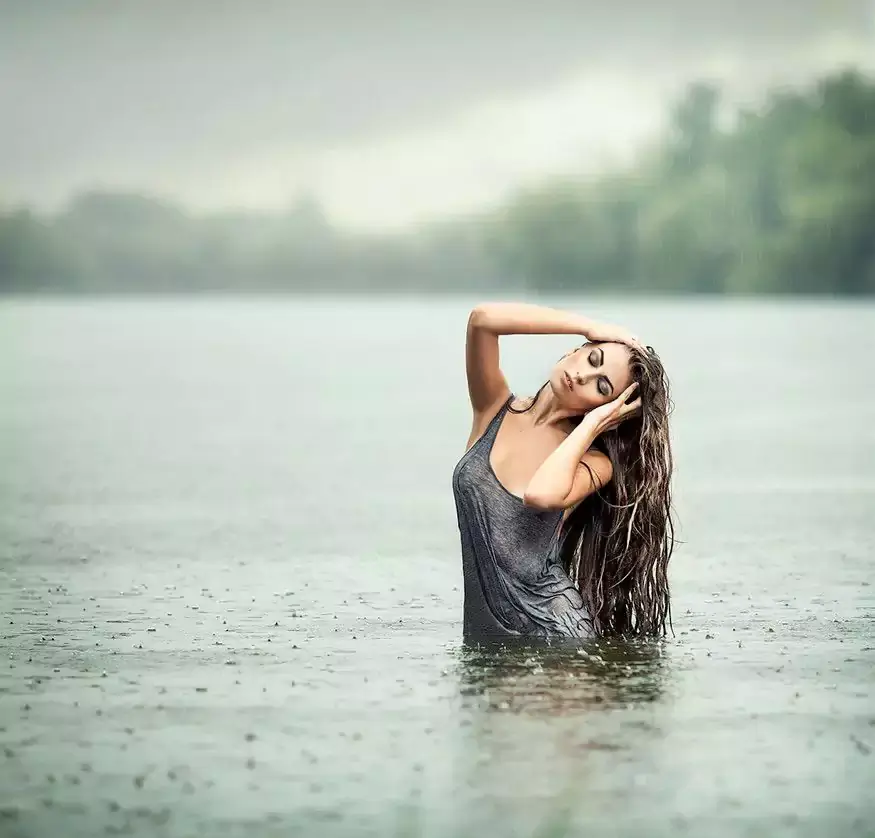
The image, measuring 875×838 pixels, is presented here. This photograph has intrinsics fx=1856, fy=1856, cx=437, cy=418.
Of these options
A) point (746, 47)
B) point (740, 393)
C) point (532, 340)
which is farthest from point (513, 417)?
point (746, 47)

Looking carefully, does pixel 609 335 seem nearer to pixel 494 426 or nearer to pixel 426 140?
pixel 494 426

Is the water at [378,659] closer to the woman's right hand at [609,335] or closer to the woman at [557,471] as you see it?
the woman at [557,471]

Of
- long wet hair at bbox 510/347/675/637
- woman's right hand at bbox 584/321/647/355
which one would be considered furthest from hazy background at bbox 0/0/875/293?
woman's right hand at bbox 584/321/647/355

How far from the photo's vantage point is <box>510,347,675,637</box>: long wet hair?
5168 millimetres

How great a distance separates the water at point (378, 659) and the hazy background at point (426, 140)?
11970 millimetres

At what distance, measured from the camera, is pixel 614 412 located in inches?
199

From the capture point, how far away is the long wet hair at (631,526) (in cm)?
517

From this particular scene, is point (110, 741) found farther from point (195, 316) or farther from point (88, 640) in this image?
point (195, 316)

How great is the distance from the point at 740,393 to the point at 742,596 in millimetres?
9864

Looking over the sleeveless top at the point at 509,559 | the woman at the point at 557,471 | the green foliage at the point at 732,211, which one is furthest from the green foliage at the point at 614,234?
the sleeveless top at the point at 509,559

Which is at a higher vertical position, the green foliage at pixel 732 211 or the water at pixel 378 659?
the green foliage at pixel 732 211

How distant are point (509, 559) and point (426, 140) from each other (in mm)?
20748

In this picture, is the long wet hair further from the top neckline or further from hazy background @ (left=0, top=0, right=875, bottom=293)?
hazy background @ (left=0, top=0, right=875, bottom=293)

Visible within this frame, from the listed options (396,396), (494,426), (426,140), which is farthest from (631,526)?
(426,140)
